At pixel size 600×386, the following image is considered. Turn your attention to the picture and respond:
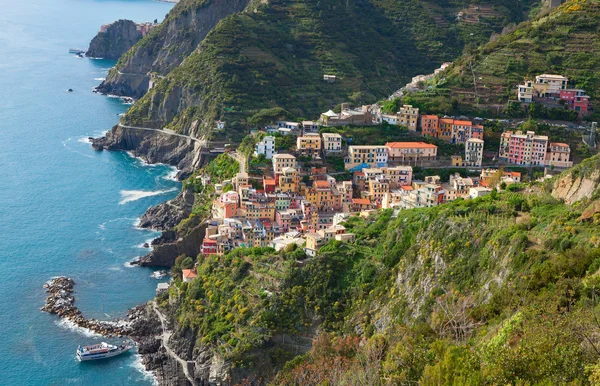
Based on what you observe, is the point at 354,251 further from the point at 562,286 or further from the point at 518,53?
the point at 518,53

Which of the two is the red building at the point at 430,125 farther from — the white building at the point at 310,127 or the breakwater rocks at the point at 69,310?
the breakwater rocks at the point at 69,310

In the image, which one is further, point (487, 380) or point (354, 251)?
point (354, 251)

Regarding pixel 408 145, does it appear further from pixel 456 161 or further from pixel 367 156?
pixel 456 161

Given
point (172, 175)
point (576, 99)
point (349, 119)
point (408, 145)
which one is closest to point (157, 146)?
point (172, 175)

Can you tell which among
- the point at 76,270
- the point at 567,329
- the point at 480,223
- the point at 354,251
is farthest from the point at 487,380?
the point at 76,270

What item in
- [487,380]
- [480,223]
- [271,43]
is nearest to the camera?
[487,380]

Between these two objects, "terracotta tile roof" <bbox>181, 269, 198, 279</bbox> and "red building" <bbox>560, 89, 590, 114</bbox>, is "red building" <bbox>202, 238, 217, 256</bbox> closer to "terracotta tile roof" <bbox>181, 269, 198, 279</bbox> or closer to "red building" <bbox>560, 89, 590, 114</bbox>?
"terracotta tile roof" <bbox>181, 269, 198, 279</bbox>

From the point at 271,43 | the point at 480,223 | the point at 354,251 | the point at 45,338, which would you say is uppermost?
the point at 271,43
